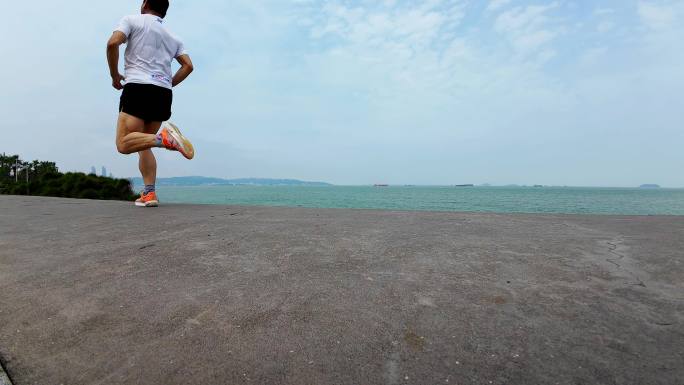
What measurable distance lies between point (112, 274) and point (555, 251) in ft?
8.68

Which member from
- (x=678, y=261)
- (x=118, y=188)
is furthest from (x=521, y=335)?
(x=118, y=188)

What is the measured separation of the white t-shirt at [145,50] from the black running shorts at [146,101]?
0.24ft

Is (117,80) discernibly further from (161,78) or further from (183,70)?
(183,70)

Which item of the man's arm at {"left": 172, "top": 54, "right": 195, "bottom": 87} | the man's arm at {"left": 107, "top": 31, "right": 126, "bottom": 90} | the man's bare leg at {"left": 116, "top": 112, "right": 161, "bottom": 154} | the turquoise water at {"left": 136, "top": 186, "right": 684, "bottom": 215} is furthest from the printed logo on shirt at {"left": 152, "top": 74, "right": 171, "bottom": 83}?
the turquoise water at {"left": 136, "top": 186, "right": 684, "bottom": 215}

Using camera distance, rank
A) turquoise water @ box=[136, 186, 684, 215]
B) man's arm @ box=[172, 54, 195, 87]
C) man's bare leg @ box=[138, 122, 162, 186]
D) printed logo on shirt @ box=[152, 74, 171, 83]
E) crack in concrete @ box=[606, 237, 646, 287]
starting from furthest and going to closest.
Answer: turquoise water @ box=[136, 186, 684, 215], man's arm @ box=[172, 54, 195, 87], man's bare leg @ box=[138, 122, 162, 186], printed logo on shirt @ box=[152, 74, 171, 83], crack in concrete @ box=[606, 237, 646, 287]

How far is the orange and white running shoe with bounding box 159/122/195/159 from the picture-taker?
422 centimetres

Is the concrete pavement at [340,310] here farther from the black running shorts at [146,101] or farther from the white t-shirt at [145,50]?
the white t-shirt at [145,50]

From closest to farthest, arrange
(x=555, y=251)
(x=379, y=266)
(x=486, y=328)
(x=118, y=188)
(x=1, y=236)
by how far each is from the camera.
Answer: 1. (x=486, y=328)
2. (x=379, y=266)
3. (x=555, y=251)
4. (x=1, y=236)
5. (x=118, y=188)

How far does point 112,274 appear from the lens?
1847 mm

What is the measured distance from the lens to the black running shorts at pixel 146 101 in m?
4.30

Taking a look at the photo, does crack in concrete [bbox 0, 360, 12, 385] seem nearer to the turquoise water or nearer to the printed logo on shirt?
the printed logo on shirt

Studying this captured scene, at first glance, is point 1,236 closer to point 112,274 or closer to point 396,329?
point 112,274

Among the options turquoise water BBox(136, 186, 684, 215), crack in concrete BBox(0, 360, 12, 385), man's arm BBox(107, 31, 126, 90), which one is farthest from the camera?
turquoise water BBox(136, 186, 684, 215)

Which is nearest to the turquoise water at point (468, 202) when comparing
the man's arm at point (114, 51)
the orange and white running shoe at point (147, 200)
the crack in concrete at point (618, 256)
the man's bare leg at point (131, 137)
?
the orange and white running shoe at point (147, 200)
